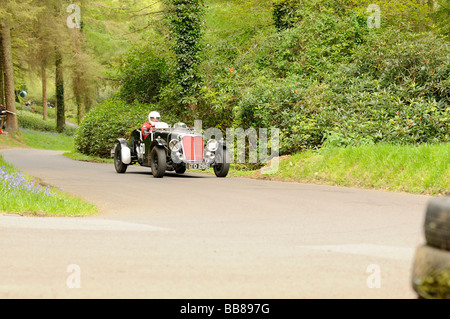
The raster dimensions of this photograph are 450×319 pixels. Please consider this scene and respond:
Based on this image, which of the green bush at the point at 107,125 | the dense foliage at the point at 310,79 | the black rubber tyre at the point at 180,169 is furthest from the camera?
the green bush at the point at 107,125

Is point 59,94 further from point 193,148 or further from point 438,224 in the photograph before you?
point 438,224

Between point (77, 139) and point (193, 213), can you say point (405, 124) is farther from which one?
point (77, 139)

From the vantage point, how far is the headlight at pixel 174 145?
17.1 metres

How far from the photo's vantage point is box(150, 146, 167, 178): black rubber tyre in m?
Answer: 16.9

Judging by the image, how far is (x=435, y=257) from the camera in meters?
3.34

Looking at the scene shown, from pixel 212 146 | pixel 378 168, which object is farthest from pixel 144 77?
pixel 378 168

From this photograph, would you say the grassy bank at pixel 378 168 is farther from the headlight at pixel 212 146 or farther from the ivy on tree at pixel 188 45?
the ivy on tree at pixel 188 45

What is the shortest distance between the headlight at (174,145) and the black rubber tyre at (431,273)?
45.7 feet

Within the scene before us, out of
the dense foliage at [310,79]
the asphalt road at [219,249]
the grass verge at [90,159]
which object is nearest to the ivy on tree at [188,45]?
the dense foliage at [310,79]

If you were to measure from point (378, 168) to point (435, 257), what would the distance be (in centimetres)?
1079

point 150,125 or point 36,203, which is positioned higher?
point 150,125

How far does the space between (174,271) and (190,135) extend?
12.2 m

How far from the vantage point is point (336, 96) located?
18.5 meters
